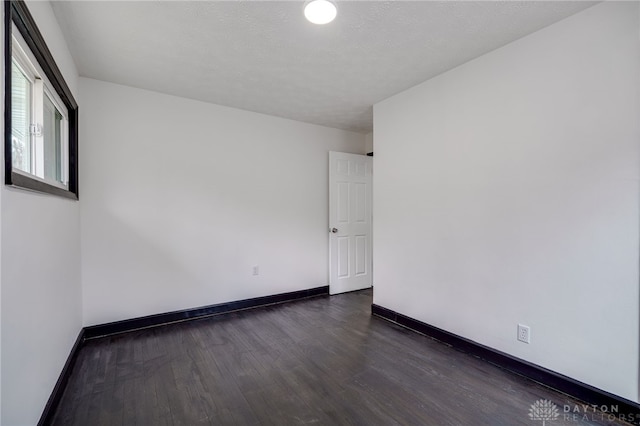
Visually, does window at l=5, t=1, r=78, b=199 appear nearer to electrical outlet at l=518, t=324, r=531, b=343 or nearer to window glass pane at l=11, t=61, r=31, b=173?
window glass pane at l=11, t=61, r=31, b=173

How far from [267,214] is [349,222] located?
125 centimetres

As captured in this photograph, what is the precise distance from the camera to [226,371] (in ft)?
7.19

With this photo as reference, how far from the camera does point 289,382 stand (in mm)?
2043

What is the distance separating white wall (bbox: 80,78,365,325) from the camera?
2.79 meters

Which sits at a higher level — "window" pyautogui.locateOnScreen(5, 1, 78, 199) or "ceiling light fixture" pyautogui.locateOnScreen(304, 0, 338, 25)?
"ceiling light fixture" pyautogui.locateOnScreen(304, 0, 338, 25)

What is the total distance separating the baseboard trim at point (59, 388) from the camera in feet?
5.35

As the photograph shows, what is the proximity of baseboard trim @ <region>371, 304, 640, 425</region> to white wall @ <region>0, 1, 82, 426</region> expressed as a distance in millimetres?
2818

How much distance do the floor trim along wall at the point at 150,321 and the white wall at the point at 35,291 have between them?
9cm

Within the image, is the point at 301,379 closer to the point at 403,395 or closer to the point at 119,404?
the point at 403,395

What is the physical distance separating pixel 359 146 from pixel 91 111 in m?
3.35

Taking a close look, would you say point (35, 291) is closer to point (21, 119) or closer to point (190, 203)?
point (21, 119)

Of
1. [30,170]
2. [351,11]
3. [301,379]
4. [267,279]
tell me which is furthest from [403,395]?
[30,170]

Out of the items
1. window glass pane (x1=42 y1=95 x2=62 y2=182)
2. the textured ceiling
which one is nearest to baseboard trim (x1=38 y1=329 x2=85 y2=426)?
window glass pane (x1=42 y1=95 x2=62 y2=182)

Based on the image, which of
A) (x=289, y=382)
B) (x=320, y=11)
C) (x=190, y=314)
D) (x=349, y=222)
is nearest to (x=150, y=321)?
(x=190, y=314)
